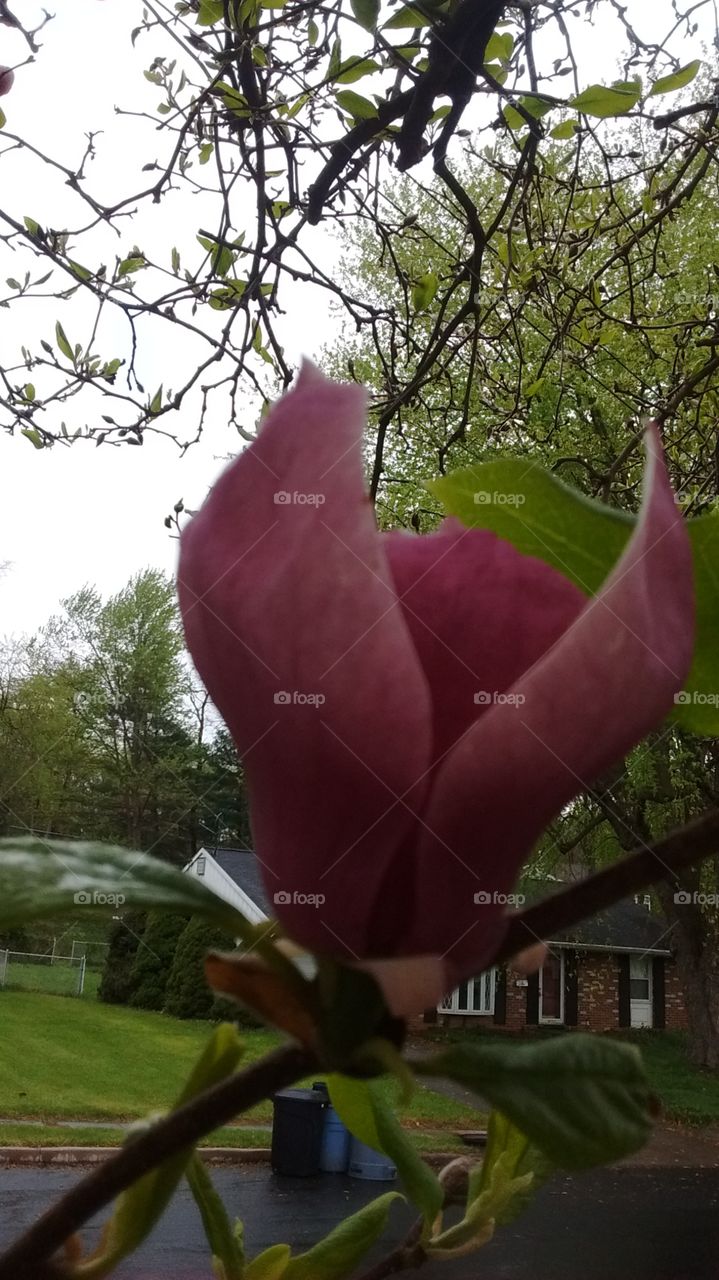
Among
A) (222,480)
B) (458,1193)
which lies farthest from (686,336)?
(222,480)

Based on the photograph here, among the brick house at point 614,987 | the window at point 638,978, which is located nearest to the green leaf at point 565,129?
the brick house at point 614,987

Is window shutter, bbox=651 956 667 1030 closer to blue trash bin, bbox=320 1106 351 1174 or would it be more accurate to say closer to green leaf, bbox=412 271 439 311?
blue trash bin, bbox=320 1106 351 1174

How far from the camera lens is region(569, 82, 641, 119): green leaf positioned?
2.56ft

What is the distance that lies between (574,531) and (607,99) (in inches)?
30.8

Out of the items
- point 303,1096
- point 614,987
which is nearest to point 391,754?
point 303,1096

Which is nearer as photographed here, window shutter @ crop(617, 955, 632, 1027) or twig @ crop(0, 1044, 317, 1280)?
twig @ crop(0, 1044, 317, 1280)

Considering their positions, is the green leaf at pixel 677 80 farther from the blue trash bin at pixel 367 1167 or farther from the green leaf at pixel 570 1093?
the blue trash bin at pixel 367 1167

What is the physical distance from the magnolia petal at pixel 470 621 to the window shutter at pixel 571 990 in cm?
701

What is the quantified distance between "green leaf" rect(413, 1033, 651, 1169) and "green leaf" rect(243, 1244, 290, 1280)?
0.50ft


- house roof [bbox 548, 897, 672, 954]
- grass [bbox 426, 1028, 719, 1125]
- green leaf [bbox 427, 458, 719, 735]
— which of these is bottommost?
grass [bbox 426, 1028, 719, 1125]

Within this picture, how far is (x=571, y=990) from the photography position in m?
7.49

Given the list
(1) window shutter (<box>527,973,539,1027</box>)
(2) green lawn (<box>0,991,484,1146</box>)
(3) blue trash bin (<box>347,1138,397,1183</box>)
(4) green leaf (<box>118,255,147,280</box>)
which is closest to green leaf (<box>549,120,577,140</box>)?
(4) green leaf (<box>118,255,147,280</box>)

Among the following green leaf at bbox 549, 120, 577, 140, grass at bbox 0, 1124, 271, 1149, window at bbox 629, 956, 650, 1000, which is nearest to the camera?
green leaf at bbox 549, 120, 577, 140

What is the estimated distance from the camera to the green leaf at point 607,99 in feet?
2.56
